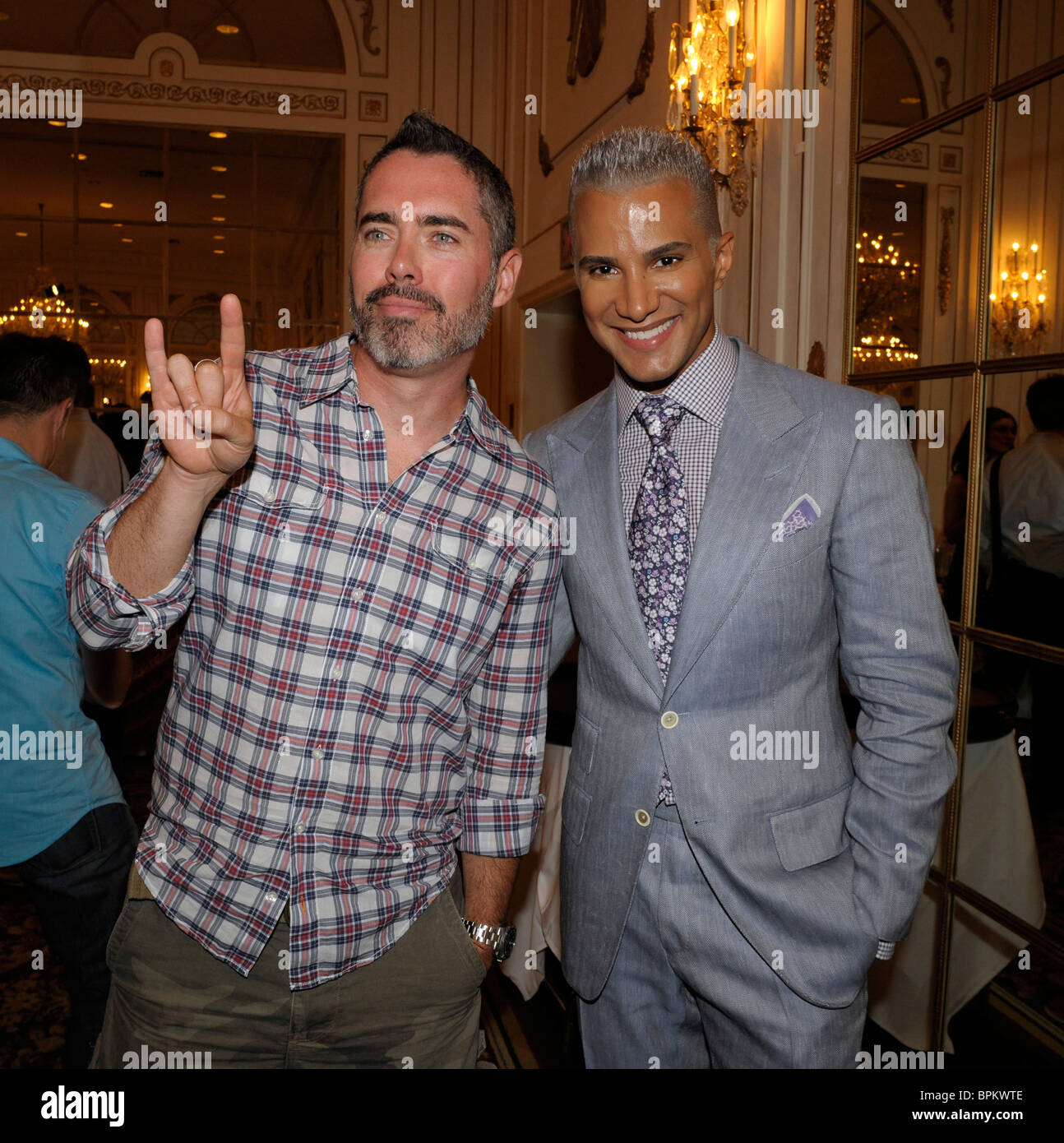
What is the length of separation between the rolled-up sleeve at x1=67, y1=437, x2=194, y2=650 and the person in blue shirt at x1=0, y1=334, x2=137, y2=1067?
0.78 metres

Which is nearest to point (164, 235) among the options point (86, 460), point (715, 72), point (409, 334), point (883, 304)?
point (86, 460)

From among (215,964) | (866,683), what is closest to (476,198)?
(866,683)

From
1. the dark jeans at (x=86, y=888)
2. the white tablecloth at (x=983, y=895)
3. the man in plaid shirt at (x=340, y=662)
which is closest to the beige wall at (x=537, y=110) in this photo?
the white tablecloth at (x=983, y=895)

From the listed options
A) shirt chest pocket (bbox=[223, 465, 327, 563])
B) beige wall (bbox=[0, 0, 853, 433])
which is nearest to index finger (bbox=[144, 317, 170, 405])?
shirt chest pocket (bbox=[223, 465, 327, 563])

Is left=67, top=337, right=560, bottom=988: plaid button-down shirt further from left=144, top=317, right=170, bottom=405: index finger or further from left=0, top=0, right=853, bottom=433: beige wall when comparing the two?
left=0, top=0, right=853, bottom=433: beige wall

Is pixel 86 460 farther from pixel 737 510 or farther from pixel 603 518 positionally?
pixel 737 510

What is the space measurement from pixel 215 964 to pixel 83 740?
0.89m

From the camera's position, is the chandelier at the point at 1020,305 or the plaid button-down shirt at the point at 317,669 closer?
the plaid button-down shirt at the point at 317,669

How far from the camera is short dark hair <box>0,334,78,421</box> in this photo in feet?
7.25

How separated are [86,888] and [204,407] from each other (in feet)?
4.45

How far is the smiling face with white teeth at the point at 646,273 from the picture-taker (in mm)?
1441

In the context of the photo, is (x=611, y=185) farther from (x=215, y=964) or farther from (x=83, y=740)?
(x=83, y=740)

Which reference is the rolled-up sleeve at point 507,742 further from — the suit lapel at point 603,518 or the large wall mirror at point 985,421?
the large wall mirror at point 985,421

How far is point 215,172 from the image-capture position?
7387 mm
